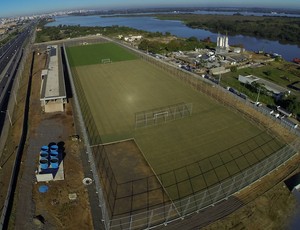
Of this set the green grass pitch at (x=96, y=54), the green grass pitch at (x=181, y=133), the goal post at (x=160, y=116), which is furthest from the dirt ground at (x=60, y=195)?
the green grass pitch at (x=96, y=54)

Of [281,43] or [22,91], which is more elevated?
[22,91]

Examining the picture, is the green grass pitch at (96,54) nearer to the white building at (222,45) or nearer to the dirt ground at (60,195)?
the white building at (222,45)

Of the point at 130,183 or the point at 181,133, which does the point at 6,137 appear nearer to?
the point at 130,183

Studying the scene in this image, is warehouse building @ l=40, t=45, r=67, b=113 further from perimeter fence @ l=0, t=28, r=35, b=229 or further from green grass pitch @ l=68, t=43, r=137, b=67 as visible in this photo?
green grass pitch @ l=68, t=43, r=137, b=67

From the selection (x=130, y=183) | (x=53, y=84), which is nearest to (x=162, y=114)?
(x=130, y=183)

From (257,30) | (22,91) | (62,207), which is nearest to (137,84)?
(22,91)

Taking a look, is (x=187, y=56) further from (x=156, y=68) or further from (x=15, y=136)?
(x=15, y=136)
